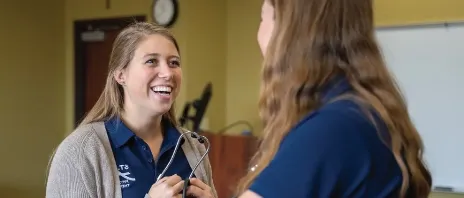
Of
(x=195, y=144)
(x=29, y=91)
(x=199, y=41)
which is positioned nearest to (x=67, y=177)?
(x=195, y=144)

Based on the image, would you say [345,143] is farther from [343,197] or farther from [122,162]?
[122,162]

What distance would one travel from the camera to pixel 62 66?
4.93m

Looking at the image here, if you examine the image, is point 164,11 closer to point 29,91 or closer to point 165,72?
point 29,91

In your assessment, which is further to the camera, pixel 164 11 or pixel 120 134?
pixel 164 11

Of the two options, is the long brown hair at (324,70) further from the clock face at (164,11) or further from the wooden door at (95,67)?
the wooden door at (95,67)

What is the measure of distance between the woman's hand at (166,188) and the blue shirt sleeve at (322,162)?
0.68 meters

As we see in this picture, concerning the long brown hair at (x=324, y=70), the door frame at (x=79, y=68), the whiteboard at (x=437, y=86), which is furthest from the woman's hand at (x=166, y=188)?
the door frame at (x=79, y=68)

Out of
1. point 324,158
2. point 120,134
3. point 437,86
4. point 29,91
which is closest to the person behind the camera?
point 324,158

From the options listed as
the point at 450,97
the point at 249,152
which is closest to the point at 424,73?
the point at 450,97

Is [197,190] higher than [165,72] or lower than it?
lower

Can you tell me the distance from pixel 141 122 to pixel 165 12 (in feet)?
8.37

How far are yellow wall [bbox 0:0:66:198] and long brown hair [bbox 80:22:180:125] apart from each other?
2941 mm

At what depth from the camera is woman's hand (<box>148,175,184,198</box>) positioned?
4.87 ft

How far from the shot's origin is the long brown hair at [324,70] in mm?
890
